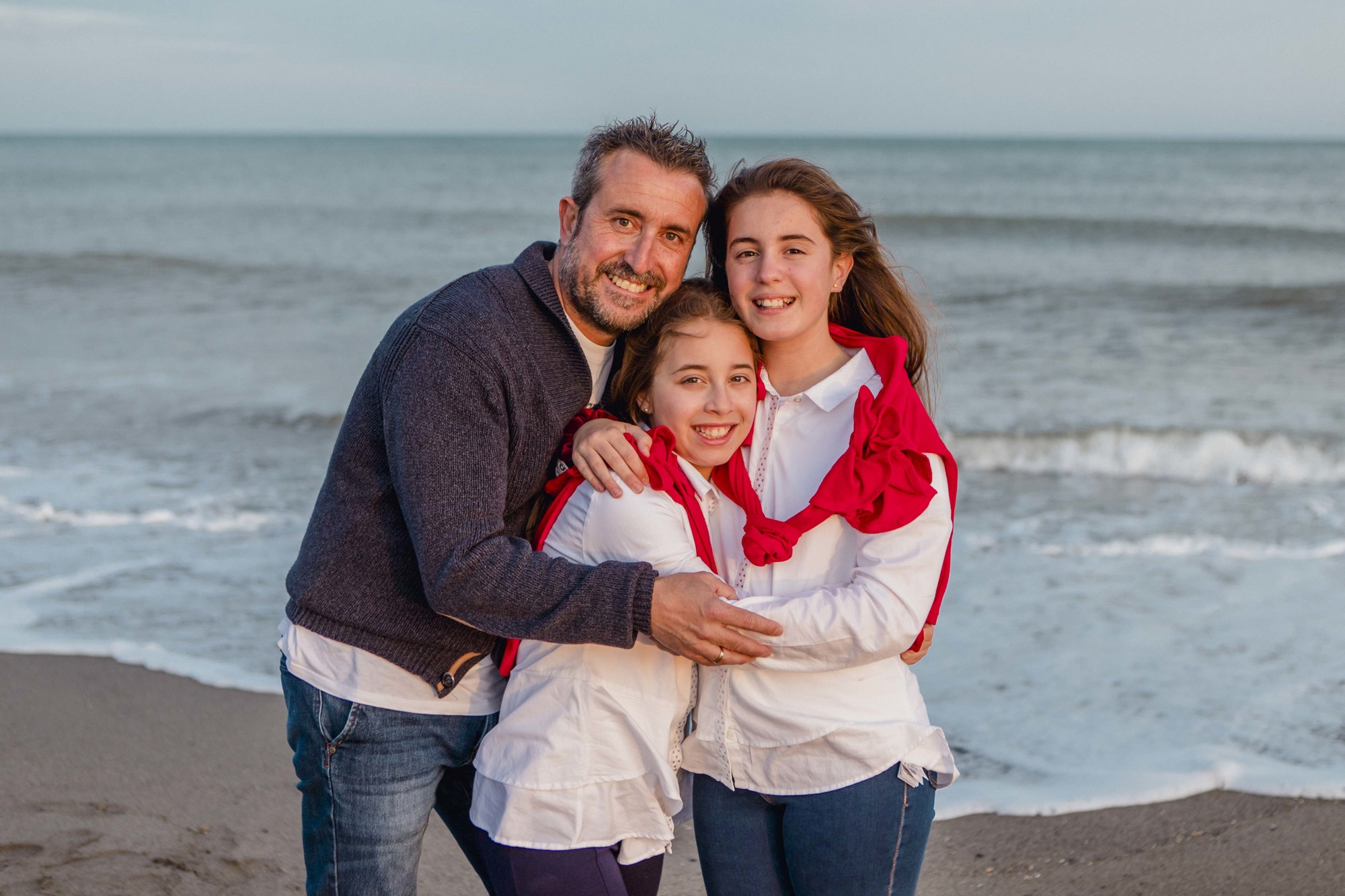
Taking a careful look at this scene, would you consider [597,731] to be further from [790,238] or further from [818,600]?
[790,238]

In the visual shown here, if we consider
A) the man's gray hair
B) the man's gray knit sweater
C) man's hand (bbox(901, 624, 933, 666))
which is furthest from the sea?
the man's gray knit sweater

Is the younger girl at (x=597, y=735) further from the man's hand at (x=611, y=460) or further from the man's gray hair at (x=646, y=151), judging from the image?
the man's gray hair at (x=646, y=151)

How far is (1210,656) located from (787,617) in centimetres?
346

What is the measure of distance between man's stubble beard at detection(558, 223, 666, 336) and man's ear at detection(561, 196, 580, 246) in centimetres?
2

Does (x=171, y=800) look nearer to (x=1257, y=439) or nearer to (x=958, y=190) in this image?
(x=1257, y=439)

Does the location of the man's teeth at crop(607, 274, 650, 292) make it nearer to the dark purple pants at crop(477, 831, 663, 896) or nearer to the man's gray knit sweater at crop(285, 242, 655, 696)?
the man's gray knit sweater at crop(285, 242, 655, 696)

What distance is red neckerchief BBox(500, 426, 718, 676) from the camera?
7.23 ft

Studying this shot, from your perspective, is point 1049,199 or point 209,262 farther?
point 1049,199

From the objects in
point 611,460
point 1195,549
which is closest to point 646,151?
point 611,460

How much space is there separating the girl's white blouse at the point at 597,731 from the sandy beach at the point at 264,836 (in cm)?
126

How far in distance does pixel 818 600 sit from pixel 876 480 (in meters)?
0.26

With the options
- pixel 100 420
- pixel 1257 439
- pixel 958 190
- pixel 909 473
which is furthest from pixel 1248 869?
pixel 958 190

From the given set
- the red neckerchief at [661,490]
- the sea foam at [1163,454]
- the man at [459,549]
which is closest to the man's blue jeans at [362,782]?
the man at [459,549]

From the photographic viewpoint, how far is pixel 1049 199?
2881 centimetres
